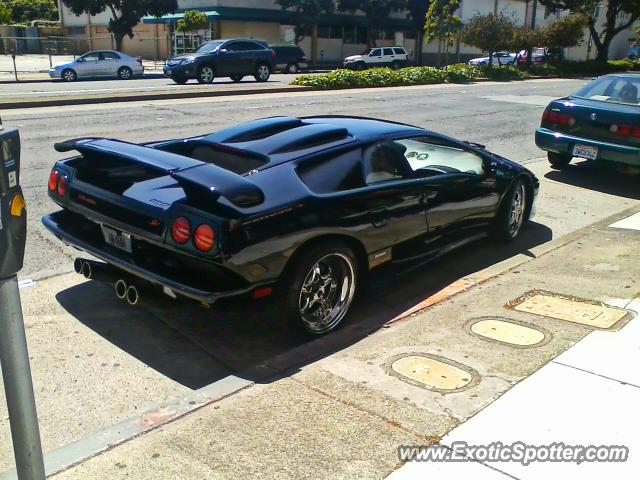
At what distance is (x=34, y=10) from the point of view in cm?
8050

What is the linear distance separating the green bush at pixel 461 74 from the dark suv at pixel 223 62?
843 centimetres

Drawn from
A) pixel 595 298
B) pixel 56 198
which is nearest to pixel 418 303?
pixel 595 298

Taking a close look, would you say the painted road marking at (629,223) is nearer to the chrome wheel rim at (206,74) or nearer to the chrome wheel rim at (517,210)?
the chrome wheel rim at (517,210)

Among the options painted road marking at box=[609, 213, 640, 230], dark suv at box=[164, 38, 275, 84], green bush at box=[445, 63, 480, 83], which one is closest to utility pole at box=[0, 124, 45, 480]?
painted road marking at box=[609, 213, 640, 230]

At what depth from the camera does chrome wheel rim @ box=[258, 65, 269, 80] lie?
2841 centimetres

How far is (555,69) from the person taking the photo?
42312 millimetres

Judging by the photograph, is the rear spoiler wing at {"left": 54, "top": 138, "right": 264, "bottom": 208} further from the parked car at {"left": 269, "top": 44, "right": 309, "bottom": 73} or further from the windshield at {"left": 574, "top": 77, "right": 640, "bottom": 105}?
the parked car at {"left": 269, "top": 44, "right": 309, "bottom": 73}

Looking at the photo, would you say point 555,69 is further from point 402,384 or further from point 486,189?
point 402,384

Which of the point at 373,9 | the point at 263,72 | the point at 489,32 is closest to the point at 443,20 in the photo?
the point at 489,32

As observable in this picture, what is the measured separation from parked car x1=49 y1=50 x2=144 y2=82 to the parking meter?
30658 millimetres

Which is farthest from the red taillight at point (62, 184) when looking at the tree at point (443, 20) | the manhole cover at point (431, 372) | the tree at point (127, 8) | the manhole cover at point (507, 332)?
the tree at point (127, 8)

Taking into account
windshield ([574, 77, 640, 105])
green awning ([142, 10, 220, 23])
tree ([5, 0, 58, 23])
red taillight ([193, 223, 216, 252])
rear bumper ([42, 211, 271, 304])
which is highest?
tree ([5, 0, 58, 23])

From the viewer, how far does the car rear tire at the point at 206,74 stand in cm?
2659

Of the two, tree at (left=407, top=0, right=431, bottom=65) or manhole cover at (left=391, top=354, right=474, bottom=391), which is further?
tree at (left=407, top=0, right=431, bottom=65)
